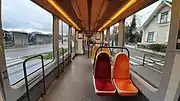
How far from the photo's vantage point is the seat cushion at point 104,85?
10.2 feet

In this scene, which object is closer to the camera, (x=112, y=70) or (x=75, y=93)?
(x=112, y=70)

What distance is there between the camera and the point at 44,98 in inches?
140

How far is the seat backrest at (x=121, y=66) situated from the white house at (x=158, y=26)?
29.0 inches

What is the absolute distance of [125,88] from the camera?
311cm

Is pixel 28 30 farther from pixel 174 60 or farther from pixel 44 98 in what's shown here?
pixel 174 60

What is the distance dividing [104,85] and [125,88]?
0.48m

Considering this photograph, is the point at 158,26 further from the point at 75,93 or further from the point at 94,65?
the point at 75,93

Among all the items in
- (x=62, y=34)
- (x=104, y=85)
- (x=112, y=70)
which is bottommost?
(x=104, y=85)

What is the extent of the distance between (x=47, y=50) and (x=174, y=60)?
422cm

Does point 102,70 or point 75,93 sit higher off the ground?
point 102,70

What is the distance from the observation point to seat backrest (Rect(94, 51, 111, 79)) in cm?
362

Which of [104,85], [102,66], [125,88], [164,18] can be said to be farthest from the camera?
[102,66]

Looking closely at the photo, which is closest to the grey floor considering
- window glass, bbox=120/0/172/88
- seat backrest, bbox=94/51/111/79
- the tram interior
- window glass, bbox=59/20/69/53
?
the tram interior

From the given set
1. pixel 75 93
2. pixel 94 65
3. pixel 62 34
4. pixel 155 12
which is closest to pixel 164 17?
pixel 155 12
